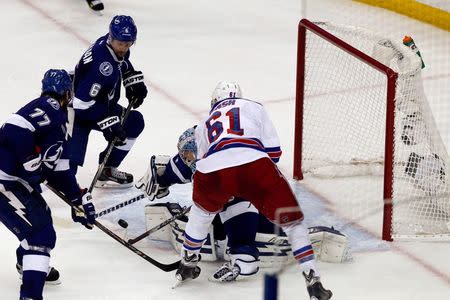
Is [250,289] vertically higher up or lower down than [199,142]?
lower down

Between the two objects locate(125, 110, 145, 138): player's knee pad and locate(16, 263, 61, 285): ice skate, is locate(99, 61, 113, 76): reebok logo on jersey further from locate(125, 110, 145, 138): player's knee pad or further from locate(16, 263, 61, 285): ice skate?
locate(16, 263, 61, 285): ice skate

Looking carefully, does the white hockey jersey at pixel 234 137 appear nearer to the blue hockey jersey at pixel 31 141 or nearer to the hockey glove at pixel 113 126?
the blue hockey jersey at pixel 31 141

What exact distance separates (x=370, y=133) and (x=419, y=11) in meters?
2.27

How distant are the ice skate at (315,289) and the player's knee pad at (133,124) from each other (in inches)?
56.7

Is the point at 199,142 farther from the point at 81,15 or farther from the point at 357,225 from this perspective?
the point at 81,15

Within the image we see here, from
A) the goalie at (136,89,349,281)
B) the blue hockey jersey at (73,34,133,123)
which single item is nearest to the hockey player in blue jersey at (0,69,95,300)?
the goalie at (136,89,349,281)

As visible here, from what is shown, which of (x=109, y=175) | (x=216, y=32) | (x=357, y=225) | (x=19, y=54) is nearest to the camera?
(x=357, y=225)

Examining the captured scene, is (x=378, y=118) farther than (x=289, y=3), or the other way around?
(x=289, y=3)

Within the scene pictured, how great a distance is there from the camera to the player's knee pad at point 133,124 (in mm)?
5570

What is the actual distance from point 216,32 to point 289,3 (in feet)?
2.65

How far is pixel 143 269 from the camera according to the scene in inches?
192

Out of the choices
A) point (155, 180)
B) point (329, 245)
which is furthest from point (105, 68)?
point (329, 245)

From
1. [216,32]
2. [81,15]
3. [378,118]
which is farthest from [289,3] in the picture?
[378,118]

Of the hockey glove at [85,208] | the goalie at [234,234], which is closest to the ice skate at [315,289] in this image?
the goalie at [234,234]
